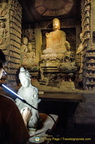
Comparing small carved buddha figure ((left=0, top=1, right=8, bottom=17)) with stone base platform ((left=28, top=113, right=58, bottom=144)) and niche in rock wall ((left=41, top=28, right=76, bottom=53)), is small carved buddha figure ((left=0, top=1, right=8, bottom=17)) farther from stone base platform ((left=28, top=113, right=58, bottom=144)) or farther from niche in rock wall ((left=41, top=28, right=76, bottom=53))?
stone base platform ((left=28, top=113, right=58, bottom=144))

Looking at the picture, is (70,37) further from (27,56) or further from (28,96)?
(28,96)

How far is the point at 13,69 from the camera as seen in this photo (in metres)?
4.56

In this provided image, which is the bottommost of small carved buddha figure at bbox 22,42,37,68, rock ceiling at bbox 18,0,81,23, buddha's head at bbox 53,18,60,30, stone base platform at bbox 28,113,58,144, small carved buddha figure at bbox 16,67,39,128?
stone base platform at bbox 28,113,58,144

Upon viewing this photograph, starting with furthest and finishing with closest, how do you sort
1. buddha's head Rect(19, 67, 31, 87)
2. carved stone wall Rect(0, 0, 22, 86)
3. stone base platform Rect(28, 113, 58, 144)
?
carved stone wall Rect(0, 0, 22, 86) → buddha's head Rect(19, 67, 31, 87) → stone base platform Rect(28, 113, 58, 144)

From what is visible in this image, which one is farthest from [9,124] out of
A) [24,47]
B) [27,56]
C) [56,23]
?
[56,23]

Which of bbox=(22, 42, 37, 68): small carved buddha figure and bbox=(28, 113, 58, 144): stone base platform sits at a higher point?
bbox=(22, 42, 37, 68): small carved buddha figure

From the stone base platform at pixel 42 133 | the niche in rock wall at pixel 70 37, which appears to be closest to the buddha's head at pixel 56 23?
the niche in rock wall at pixel 70 37

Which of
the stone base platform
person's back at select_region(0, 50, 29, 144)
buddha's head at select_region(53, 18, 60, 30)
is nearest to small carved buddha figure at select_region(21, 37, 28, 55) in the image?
buddha's head at select_region(53, 18, 60, 30)

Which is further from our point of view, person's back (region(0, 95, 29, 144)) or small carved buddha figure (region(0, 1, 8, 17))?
small carved buddha figure (region(0, 1, 8, 17))

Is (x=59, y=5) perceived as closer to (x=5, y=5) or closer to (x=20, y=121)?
(x=5, y=5)

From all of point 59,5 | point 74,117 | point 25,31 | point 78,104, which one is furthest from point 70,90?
point 25,31

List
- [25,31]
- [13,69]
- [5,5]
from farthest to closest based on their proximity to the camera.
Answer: [25,31] < [13,69] < [5,5]

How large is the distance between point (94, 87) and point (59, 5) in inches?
159

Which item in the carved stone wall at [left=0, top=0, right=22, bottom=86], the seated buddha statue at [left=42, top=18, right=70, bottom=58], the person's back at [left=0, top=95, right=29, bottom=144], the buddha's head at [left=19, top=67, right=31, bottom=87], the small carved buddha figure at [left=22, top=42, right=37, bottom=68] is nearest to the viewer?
the person's back at [left=0, top=95, right=29, bottom=144]
